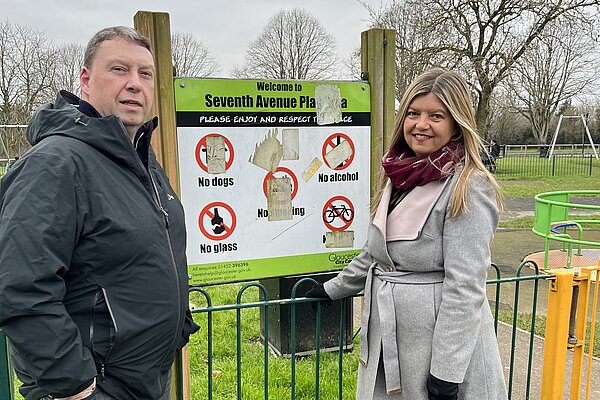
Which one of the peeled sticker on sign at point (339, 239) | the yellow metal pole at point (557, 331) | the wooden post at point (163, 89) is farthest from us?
the yellow metal pole at point (557, 331)

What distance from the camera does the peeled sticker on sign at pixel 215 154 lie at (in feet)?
8.35

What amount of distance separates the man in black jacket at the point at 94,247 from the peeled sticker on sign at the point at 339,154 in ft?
3.75

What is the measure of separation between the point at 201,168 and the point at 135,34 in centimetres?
79

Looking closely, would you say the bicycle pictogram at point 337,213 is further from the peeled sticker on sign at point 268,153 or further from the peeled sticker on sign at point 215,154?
the peeled sticker on sign at point 215,154

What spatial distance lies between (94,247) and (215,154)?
1.06 metres

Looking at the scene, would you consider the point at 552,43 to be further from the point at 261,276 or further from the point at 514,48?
the point at 261,276

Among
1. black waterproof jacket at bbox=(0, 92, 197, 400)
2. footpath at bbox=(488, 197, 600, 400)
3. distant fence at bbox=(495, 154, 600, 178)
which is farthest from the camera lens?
distant fence at bbox=(495, 154, 600, 178)

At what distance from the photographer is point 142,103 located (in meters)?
1.88

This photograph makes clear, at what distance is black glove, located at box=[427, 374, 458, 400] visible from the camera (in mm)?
1973

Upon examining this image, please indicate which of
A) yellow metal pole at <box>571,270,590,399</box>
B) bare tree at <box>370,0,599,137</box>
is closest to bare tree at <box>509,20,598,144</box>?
bare tree at <box>370,0,599,137</box>

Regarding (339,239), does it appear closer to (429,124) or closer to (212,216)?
(212,216)

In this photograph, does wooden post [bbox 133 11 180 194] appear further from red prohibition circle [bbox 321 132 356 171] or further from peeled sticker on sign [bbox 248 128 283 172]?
red prohibition circle [bbox 321 132 356 171]

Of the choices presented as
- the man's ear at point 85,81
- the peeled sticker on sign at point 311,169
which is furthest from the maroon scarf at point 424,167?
the man's ear at point 85,81

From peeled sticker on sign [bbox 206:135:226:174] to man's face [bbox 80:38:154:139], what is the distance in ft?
2.24
